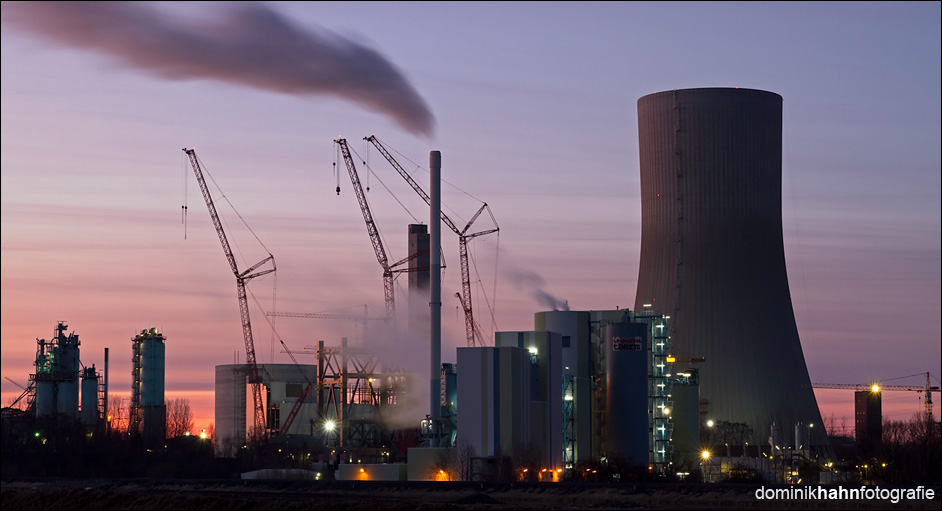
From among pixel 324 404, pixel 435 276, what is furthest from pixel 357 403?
pixel 435 276

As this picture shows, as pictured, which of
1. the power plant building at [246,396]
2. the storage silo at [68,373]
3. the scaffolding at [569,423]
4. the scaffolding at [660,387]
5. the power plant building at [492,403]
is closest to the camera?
the power plant building at [492,403]

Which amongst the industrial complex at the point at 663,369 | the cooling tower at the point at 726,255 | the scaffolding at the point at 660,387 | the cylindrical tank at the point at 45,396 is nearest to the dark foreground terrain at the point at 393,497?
the industrial complex at the point at 663,369

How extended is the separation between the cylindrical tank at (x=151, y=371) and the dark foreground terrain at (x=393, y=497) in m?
59.7

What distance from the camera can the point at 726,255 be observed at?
8681 cm

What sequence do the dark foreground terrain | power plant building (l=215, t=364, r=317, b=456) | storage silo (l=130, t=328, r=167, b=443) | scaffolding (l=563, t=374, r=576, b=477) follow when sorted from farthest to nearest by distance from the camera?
storage silo (l=130, t=328, r=167, b=443) < power plant building (l=215, t=364, r=317, b=456) < scaffolding (l=563, t=374, r=576, b=477) < the dark foreground terrain

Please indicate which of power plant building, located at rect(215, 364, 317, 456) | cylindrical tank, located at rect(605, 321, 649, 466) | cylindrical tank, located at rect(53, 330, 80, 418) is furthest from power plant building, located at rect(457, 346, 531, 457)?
cylindrical tank, located at rect(53, 330, 80, 418)

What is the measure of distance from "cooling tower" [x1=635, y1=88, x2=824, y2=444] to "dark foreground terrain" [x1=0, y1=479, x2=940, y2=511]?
112 feet

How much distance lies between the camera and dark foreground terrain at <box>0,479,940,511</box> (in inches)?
1935

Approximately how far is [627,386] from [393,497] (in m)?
30.6

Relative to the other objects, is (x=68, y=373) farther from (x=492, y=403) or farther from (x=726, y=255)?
(x=726, y=255)

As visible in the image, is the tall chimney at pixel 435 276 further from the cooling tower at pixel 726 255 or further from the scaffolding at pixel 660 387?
the cooling tower at pixel 726 255

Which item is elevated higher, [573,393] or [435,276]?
[435,276]

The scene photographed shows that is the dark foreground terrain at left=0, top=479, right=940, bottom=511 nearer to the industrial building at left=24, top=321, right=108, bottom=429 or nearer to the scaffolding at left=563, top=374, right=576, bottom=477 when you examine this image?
the scaffolding at left=563, top=374, right=576, bottom=477

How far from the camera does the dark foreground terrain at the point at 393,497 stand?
49156 millimetres
